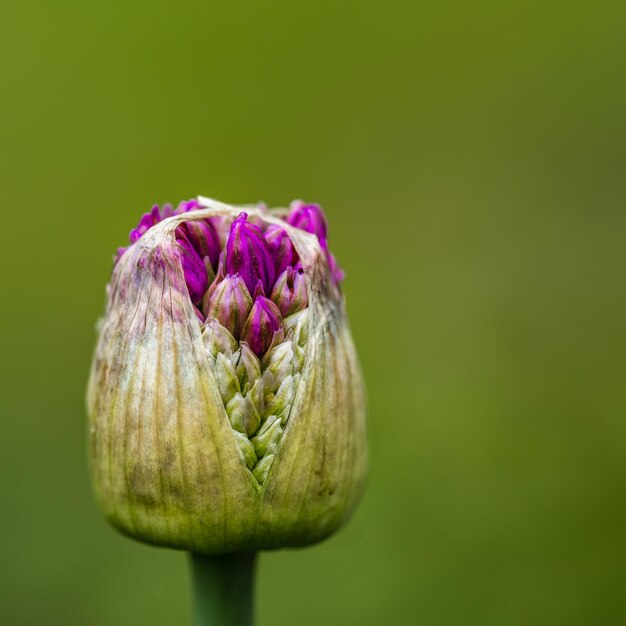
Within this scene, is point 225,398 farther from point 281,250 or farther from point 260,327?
point 281,250

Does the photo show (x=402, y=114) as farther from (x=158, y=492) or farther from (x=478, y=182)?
(x=158, y=492)

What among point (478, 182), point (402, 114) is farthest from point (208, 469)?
point (402, 114)

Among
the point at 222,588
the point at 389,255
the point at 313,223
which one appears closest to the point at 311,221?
the point at 313,223

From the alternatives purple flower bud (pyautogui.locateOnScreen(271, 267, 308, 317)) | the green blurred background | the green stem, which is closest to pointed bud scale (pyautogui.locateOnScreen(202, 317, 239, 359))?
purple flower bud (pyautogui.locateOnScreen(271, 267, 308, 317))

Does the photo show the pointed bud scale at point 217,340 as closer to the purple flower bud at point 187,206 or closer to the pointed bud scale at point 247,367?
the pointed bud scale at point 247,367

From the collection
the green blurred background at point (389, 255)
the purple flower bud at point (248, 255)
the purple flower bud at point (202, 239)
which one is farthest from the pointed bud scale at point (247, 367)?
the green blurred background at point (389, 255)

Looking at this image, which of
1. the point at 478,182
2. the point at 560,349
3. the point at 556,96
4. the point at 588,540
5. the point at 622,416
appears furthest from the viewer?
the point at 556,96
